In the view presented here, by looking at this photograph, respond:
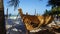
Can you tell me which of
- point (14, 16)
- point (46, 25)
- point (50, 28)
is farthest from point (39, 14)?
point (14, 16)

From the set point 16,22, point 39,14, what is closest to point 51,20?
point 39,14

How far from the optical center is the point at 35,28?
162cm

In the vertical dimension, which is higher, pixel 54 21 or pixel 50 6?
pixel 50 6

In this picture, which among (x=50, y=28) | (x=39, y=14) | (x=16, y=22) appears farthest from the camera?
(x=50, y=28)

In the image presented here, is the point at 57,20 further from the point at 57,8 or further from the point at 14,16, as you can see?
the point at 14,16

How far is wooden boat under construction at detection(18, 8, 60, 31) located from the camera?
1596 mm

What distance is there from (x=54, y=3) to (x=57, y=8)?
0.29ft

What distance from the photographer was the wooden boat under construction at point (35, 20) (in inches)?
62.8

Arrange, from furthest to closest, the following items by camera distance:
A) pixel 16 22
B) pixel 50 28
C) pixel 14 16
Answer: pixel 50 28, pixel 16 22, pixel 14 16

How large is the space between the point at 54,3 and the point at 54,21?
28cm

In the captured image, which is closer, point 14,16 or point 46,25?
point 14,16

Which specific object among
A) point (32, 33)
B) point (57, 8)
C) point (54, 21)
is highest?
point (57, 8)

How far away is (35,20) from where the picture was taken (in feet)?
5.43

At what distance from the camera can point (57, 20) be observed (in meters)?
1.68
